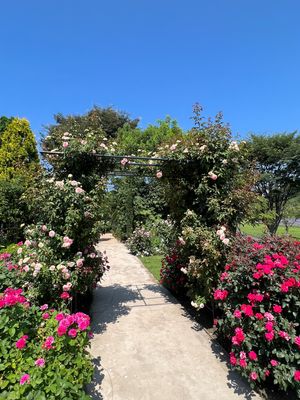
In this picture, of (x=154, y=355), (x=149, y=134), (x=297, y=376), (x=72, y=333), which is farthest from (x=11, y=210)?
(x=149, y=134)

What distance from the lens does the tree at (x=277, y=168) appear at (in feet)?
36.2

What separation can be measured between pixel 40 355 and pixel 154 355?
1.56 m

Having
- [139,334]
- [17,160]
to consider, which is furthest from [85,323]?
[17,160]

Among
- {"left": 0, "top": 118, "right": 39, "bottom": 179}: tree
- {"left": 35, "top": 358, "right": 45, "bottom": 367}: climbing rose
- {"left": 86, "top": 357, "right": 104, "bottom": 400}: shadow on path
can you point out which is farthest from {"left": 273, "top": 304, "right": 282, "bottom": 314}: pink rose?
{"left": 0, "top": 118, "right": 39, "bottom": 179}: tree

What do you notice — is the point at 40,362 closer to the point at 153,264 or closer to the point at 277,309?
the point at 277,309

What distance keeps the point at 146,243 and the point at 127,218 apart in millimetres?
2040

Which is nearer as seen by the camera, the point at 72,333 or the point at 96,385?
the point at 72,333

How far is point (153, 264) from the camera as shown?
25.5ft

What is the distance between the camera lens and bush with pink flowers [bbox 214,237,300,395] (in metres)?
2.29

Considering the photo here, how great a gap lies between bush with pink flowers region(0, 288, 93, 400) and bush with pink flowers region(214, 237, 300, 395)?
1452 millimetres

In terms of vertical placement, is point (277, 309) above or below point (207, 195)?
below

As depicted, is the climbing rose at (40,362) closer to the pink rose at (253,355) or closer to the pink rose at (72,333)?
the pink rose at (72,333)

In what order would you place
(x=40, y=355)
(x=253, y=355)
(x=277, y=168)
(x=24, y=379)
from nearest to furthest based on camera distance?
(x=24, y=379) < (x=40, y=355) < (x=253, y=355) < (x=277, y=168)

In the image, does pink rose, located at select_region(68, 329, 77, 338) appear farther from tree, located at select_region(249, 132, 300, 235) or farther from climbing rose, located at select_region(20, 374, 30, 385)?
tree, located at select_region(249, 132, 300, 235)
